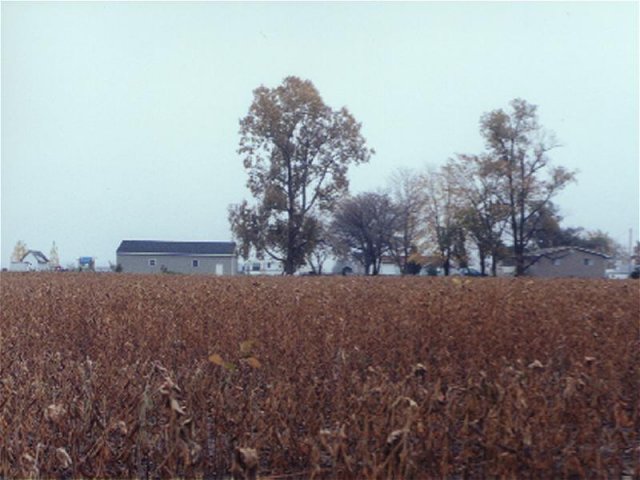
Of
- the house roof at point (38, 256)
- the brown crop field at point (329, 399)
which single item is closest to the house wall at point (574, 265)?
the brown crop field at point (329, 399)

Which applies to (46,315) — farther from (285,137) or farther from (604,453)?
(285,137)

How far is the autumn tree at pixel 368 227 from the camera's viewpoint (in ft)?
170

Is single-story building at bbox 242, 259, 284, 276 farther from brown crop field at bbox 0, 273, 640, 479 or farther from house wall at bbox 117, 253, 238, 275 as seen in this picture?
brown crop field at bbox 0, 273, 640, 479

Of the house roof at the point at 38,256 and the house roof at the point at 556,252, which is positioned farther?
the house roof at the point at 38,256

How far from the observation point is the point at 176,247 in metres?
39.9

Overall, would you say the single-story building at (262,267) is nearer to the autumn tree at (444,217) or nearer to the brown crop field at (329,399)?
the autumn tree at (444,217)

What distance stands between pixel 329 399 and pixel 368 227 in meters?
47.5

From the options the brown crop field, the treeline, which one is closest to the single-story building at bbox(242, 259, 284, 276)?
the treeline

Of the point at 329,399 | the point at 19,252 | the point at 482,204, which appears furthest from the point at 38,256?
the point at 329,399

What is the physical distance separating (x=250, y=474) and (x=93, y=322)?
16.9 feet

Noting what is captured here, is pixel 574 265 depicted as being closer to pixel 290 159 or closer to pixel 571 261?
pixel 571 261

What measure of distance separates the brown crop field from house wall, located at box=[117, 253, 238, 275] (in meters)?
28.2

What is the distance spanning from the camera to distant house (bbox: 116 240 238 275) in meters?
36.8

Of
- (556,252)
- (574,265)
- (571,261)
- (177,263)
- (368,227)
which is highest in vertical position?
(368,227)
